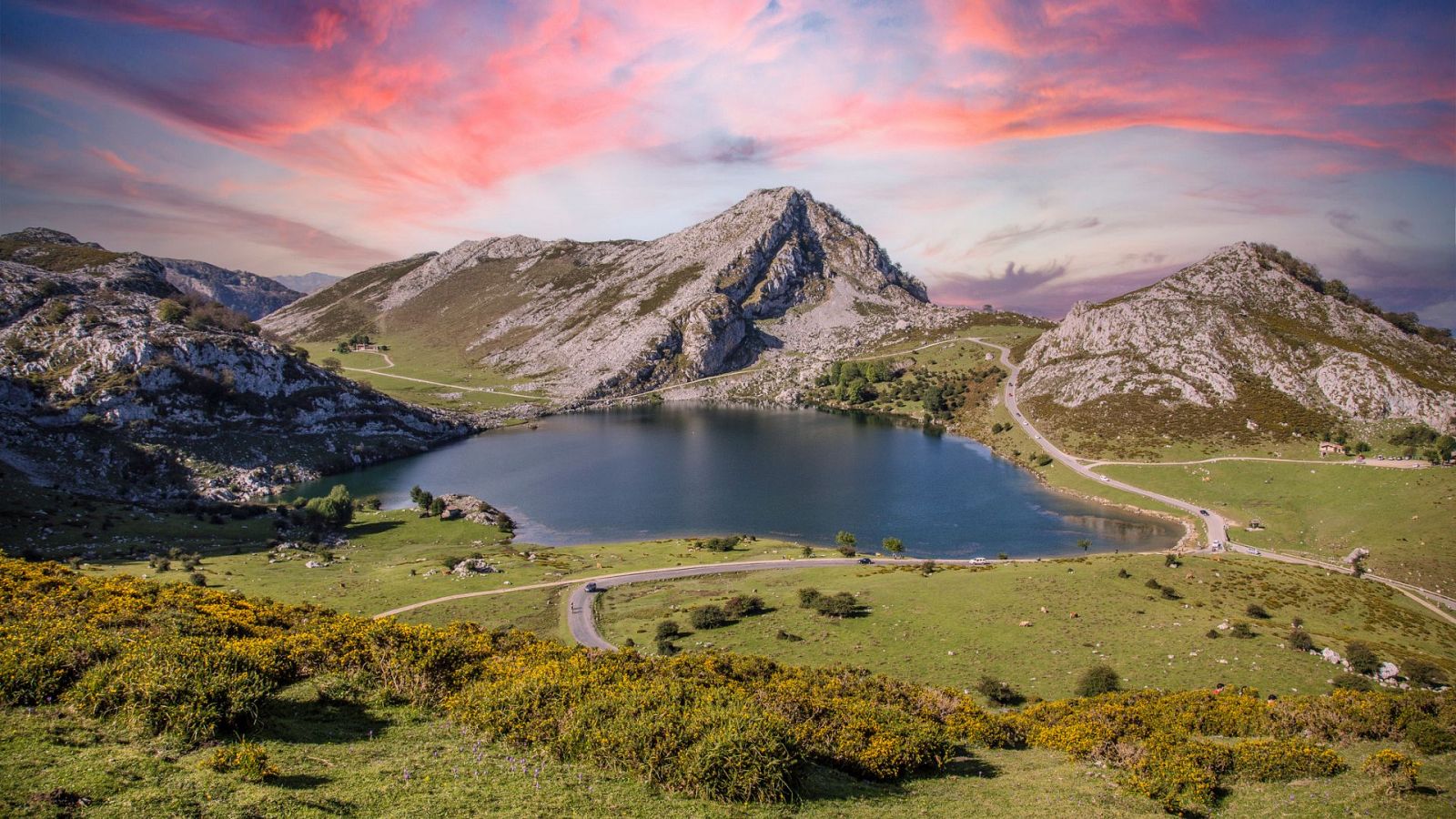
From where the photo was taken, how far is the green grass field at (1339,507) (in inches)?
2618

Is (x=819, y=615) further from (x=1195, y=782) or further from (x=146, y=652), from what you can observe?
(x=146, y=652)

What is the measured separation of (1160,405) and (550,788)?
5643 inches

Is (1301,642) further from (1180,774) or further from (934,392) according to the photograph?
Result: (934,392)

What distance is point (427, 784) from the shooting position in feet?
46.2

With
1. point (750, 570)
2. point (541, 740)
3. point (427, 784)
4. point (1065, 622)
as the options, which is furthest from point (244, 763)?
point (750, 570)

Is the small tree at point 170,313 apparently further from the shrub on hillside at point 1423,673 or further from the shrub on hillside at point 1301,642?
the shrub on hillside at point 1423,673

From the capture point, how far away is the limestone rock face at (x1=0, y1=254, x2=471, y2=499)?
98.3 meters

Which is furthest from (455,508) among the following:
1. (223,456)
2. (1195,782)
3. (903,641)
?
(1195,782)

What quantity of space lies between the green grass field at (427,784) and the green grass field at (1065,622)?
20563 mm

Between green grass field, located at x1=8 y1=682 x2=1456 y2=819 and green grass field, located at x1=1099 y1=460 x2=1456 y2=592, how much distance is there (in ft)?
226

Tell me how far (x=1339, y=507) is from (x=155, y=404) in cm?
18593

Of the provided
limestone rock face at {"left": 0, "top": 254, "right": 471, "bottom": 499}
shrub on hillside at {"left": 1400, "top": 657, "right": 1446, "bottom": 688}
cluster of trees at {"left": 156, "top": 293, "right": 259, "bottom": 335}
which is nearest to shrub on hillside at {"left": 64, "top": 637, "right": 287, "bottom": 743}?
shrub on hillside at {"left": 1400, "top": 657, "right": 1446, "bottom": 688}

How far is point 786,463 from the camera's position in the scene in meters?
124

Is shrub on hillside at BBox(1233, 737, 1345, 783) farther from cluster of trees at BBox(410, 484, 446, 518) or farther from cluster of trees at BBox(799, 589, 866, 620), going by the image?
cluster of trees at BBox(410, 484, 446, 518)
